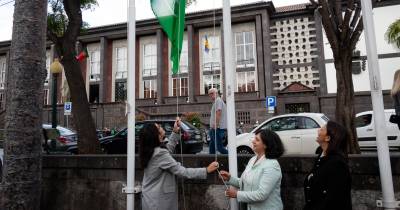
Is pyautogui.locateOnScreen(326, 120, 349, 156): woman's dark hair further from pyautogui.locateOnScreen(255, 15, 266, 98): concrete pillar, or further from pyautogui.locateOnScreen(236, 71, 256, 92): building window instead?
pyautogui.locateOnScreen(236, 71, 256, 92): building window

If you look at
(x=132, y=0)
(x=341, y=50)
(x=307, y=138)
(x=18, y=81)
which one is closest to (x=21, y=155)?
(x=18, y=81)

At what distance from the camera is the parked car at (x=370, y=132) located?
468 inches

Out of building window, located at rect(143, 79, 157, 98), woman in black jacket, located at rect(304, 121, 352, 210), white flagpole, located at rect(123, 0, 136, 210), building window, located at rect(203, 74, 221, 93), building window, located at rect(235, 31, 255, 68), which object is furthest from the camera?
building window, located at rect(143, 79, 157, 98)

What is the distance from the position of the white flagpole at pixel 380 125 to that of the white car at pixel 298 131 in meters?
6.62

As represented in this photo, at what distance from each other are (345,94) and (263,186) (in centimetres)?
390

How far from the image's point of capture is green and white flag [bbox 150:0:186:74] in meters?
4.01

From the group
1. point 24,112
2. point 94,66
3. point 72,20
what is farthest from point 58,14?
point 94,66

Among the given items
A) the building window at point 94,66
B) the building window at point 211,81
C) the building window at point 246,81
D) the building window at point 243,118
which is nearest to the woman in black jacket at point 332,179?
the building window at point 243,118

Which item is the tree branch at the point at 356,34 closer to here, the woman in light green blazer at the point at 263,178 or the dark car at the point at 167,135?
the woman in light green blazer at the point at 263,178

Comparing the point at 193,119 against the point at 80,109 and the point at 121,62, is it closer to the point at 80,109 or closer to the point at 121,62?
the point at 121,62

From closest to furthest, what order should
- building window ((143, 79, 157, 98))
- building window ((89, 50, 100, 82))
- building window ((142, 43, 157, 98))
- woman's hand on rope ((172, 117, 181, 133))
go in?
1. woman's hand on rope ((172, 117, 181, 133))
2. building window ((143, 79, 157, 98))
3. building window ((142, 43, 157, 98))
4. building window ((89, 50, 100, 82))

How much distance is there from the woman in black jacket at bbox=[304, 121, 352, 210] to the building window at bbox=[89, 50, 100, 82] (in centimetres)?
3646

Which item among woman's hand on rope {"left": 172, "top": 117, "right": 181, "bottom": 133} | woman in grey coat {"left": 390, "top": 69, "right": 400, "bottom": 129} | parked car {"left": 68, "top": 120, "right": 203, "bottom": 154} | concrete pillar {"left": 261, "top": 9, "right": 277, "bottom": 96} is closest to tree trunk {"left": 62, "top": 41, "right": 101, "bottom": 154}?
parked car {"left": 68, "top": 120, "right": 203, "bottom": 154}

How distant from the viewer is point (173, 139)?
4.12 metres
